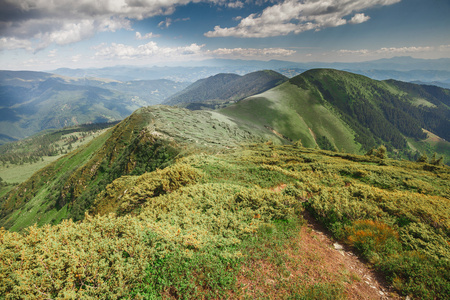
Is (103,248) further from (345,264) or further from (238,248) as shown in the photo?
(345,264)

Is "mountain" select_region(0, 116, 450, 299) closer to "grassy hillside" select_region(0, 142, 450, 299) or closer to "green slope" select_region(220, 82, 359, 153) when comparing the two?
"grassy hillside" select_region(0, 142, 450, 299)

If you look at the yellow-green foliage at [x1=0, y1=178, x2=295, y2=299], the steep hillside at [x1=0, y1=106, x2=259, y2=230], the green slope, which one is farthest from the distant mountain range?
the yellow-green foliage at [x1=0, y1=178, x2=295, y2=299]

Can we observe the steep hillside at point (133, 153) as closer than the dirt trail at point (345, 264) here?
No

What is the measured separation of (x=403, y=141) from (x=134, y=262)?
273m

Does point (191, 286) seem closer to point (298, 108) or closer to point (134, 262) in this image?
point (134, 262)

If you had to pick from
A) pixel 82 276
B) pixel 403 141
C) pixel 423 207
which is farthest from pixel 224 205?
pixel 403 141

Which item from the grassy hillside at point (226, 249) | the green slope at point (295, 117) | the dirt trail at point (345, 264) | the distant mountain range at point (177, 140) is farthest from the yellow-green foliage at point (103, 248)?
the green slope at point (295, 117)

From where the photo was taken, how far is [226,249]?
8.09 meters

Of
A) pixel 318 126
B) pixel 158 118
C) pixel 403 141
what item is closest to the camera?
pixel 158 118

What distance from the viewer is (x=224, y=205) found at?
1208 centimetres

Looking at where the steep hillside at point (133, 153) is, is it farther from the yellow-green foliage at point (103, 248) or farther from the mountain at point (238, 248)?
the yellow-green foliage at point (103, 248)

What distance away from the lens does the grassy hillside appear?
6094 millimetres

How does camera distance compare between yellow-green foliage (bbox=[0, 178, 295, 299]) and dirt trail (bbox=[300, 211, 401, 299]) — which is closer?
yellow-green foliage (bbox=[0, 178, 295, 299])

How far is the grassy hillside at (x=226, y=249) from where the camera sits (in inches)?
240
